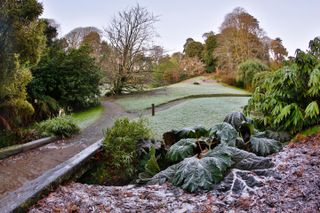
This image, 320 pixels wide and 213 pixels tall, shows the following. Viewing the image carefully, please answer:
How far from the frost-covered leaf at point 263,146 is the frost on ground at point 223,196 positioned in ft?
1.91

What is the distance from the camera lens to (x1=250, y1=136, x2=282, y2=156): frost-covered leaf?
4.18 m

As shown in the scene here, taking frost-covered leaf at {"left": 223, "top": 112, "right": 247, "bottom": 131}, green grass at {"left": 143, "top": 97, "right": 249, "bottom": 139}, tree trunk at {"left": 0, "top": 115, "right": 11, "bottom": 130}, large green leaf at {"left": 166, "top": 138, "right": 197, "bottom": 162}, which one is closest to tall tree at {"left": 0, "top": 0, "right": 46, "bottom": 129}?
tree trunk at {"left": 0, "top": 115, "right": 11, "bottom": 130}

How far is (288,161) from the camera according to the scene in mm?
3756

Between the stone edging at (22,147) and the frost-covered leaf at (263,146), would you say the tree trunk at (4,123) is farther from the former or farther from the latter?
the frost-covered leaf at (263,146)

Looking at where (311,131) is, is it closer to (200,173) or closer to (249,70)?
(200,173)

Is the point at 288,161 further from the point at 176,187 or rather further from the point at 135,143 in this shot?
the point at 135,143

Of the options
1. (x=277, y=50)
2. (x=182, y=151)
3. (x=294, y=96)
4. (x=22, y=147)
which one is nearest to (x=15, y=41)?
(x=22, y=147)

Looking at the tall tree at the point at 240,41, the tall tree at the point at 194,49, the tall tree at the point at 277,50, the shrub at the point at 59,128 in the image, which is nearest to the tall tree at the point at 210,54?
the tall tree at the point at 194,49

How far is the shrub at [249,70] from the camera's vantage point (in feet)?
64.2

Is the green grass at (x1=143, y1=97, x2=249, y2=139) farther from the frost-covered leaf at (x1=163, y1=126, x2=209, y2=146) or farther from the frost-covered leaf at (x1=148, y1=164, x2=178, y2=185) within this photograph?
the frost-covered leaf at (x1=148, y1=164, x2=178, y2=185)

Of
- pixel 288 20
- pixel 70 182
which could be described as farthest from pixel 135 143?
pixel 288 20

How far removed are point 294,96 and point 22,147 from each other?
5835 millimetres

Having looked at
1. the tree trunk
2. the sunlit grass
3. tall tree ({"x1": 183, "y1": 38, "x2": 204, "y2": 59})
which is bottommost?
the sunlit grass

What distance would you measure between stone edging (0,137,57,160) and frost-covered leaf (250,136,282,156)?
4.52m
